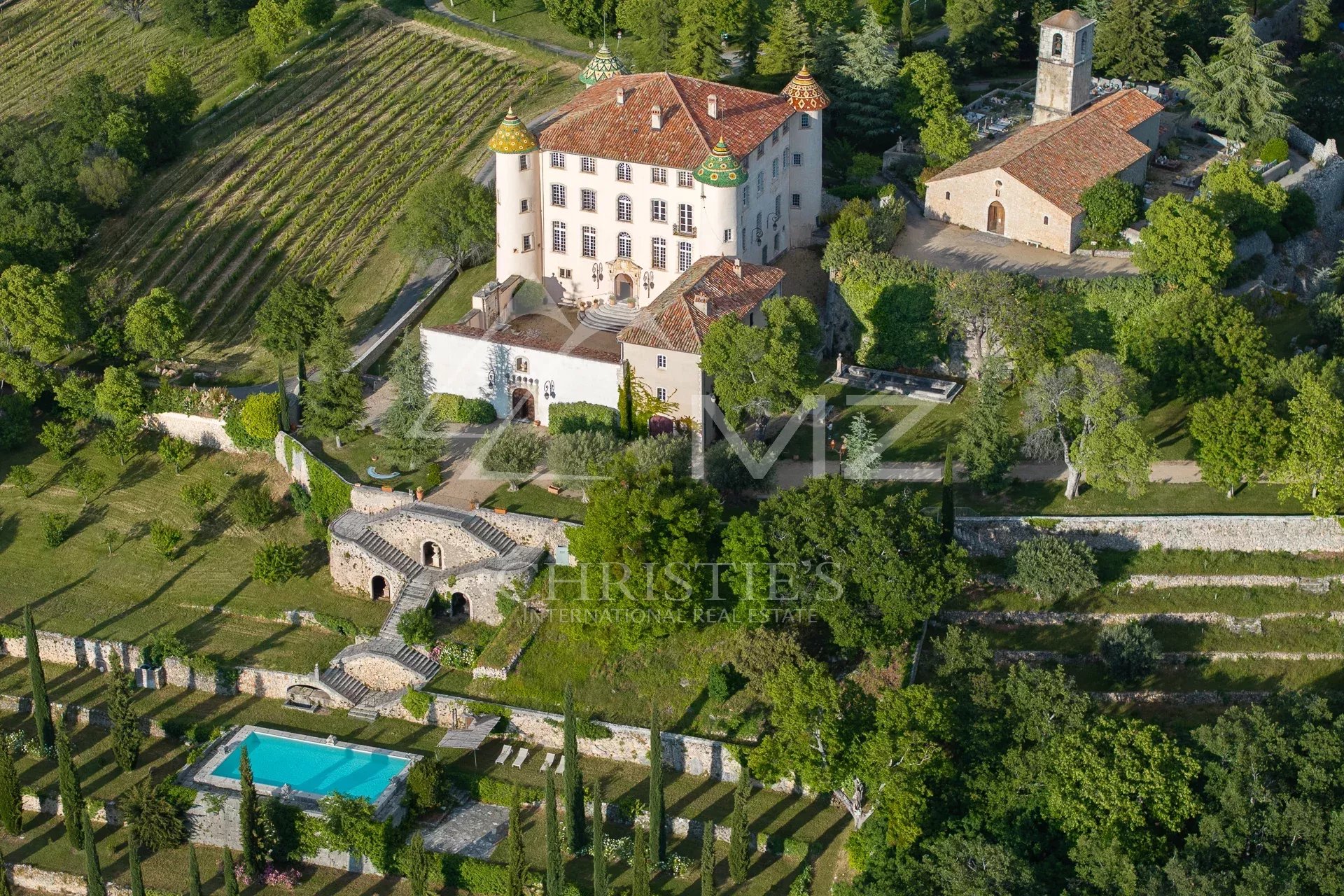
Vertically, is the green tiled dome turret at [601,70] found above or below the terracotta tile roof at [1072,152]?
above

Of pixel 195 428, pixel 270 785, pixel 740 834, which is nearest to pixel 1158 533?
pixel 740 834

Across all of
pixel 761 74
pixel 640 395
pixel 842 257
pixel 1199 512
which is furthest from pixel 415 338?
pixel 1199 512

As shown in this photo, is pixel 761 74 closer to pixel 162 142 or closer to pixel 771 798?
pixel 162 142

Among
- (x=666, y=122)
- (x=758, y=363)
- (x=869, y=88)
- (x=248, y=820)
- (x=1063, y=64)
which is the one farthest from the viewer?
(x=869, y=88)

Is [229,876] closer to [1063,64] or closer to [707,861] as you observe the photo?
[707,861]

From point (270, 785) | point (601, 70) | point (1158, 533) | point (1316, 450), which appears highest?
point (601, 70)

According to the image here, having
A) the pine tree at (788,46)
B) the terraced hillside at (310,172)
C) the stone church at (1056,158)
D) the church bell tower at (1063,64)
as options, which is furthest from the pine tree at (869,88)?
the terraced hillside at (310,172)

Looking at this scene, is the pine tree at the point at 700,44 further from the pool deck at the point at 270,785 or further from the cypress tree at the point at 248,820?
the cypress tree at the point at 248,820
